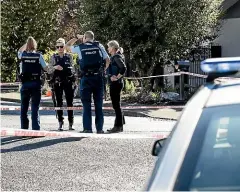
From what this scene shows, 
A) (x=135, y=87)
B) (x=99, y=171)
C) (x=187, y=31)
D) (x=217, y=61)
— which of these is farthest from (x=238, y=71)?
(x=135, y=87)

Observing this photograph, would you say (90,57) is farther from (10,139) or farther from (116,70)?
(10,139)

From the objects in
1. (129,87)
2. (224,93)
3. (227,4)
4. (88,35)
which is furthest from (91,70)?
(227,4)

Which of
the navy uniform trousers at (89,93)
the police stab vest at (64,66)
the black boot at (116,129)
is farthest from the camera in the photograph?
the black boot at (116,129)

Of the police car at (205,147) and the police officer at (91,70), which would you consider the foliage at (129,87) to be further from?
the police car at (205,147)

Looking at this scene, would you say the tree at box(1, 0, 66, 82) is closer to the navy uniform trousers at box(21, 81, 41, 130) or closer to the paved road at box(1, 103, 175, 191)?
the navy uniform trousers at box(21, 81, 41, 130)

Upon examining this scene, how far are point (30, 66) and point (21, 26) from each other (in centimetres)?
2232

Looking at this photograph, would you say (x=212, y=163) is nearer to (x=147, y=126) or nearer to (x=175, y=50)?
(x=147, y=126)

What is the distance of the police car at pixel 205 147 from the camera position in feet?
8.47

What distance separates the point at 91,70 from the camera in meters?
10.1

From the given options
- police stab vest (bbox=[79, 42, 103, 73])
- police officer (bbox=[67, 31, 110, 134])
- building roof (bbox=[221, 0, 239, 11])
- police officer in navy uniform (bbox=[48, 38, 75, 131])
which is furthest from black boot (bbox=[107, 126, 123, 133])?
building roof (bbox=[221, 0, 239, 11])

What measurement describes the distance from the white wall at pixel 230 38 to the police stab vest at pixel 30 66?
1311cm

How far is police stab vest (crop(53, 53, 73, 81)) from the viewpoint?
35.1 ft

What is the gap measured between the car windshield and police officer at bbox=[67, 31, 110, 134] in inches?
285

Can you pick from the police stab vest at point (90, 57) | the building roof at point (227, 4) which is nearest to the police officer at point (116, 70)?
the police stab vest at point (90, 57)
